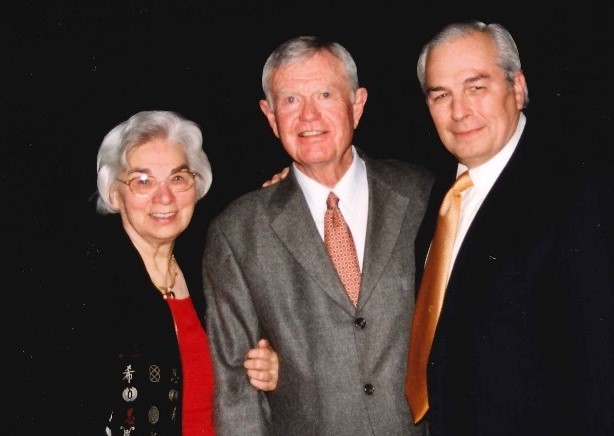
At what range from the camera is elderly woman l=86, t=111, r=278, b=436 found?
2.15 meters

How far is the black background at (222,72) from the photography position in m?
3.04

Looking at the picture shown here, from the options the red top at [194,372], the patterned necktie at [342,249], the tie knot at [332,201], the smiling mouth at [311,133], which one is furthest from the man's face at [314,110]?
the red top at [194,372]

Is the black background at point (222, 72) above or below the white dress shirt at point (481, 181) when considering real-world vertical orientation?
above

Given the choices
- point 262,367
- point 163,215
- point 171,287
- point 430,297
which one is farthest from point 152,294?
point 430,297

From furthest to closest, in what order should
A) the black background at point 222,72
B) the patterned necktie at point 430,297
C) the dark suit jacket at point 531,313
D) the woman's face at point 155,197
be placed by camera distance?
the black background at point 222,72 < the woman's face at point 155,197 < the patterned necktie at point 430,297 < the dark suit jacket at point 531,313

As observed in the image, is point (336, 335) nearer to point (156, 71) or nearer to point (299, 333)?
point (299, 333)

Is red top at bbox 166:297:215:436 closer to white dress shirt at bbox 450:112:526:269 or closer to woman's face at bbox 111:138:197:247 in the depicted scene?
woman's face at bbox 111:138:197:247

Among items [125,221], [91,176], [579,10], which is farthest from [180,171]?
[579,10]

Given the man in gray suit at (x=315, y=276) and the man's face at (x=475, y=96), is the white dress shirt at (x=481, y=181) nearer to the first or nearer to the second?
the man's face at (x=475, y=96)

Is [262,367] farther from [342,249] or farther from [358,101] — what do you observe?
[358,101]

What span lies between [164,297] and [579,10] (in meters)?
2.90

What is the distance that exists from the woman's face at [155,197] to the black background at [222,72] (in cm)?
21

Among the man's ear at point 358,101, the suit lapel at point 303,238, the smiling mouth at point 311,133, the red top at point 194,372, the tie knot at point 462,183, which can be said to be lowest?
the red top at point 194,372

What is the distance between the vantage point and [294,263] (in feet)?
7.13
